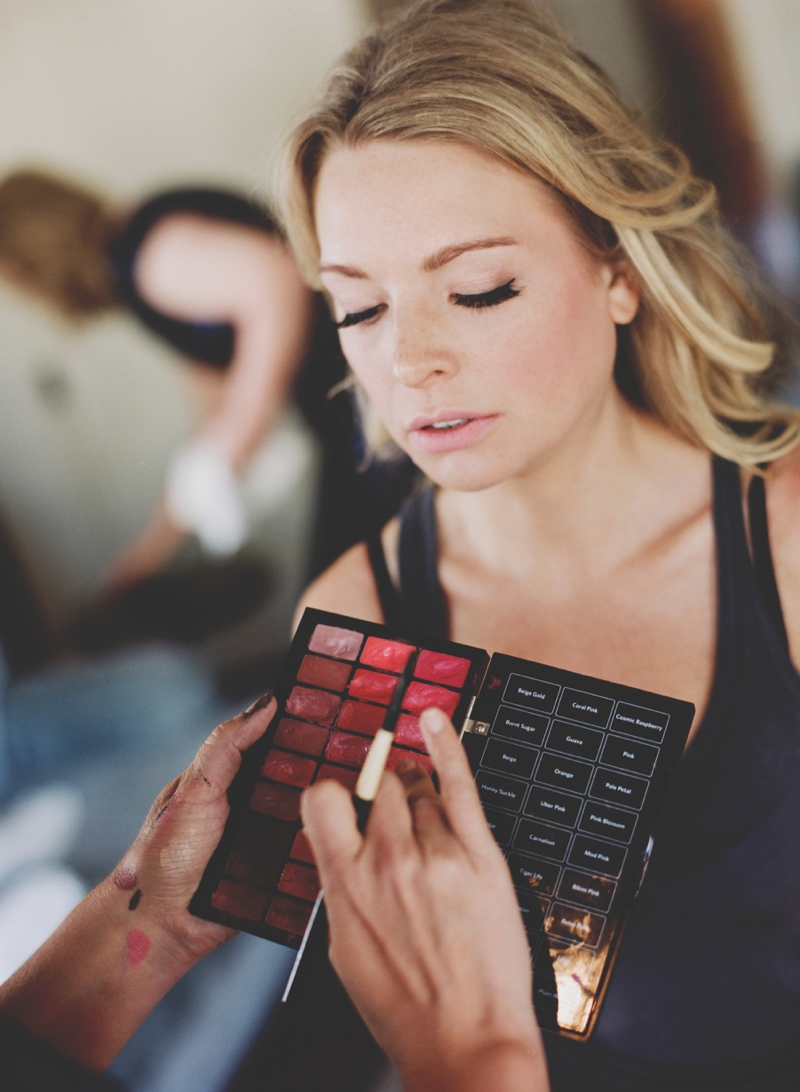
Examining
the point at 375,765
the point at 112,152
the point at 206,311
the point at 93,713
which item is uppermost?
the point at 112,152

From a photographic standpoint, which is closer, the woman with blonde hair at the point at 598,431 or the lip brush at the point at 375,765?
the lip brush at the point at 375,765

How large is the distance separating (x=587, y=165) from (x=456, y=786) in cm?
48

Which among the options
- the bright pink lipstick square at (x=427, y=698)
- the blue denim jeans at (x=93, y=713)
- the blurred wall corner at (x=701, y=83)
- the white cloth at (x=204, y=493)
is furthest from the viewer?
the white cloth at (x=204, y=493)

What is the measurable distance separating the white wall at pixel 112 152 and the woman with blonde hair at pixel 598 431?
79 cm

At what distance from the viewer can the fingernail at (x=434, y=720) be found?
1.55ft

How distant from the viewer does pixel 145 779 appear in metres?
1.28

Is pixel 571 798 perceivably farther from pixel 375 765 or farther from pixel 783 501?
pixel 783 501

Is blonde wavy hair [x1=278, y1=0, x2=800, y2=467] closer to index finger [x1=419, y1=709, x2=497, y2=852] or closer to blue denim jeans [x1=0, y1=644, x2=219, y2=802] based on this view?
index finger [x1=419, y1=709, x2=497, y2=852]

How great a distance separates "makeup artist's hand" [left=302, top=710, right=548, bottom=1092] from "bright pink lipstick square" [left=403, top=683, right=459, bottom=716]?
0.26 ft

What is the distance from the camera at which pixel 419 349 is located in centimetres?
59

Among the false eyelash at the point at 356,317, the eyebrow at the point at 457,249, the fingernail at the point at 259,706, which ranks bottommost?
the fingernail at the point at 259,706

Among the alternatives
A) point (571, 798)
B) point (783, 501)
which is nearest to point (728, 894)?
point (571, 798)

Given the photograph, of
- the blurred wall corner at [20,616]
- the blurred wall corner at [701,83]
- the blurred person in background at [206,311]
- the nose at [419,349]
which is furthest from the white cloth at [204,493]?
the nose at [419,349]

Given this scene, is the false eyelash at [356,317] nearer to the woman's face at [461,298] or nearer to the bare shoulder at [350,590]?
the woman's face at [461,298]
